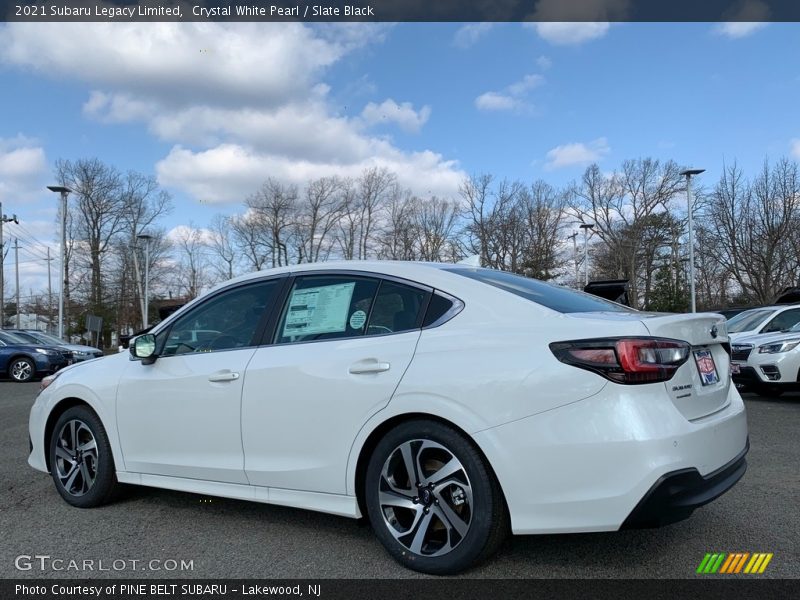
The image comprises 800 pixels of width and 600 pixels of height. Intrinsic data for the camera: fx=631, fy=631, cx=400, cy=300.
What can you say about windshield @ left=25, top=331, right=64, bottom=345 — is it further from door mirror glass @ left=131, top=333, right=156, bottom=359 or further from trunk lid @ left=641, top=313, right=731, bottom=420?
trunk lid @ left=641, top=313, right=731, bottom=420

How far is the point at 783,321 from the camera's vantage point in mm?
11039

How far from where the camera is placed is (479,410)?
2857 millimetres

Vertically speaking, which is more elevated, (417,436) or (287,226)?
(287,226)

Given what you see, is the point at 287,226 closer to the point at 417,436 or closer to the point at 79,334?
the point at 79,334

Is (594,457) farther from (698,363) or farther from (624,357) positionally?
(698,363)

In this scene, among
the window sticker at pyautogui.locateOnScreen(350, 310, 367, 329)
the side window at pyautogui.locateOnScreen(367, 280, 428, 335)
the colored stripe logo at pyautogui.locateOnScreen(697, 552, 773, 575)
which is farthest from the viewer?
the window sticker at pyautogui.locateOnScreen(350, 310, 367, 329)

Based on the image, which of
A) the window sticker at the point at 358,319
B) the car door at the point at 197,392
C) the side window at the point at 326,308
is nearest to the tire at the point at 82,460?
the car door at the point at 197,392

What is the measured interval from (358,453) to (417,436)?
0.34 metres

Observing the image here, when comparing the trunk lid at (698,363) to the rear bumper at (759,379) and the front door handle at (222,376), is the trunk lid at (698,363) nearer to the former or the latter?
the front door handle at (222,376)

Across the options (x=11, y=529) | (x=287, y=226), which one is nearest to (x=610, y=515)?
(x=11, y=529)

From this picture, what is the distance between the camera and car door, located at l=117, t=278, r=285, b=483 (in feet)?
11.9

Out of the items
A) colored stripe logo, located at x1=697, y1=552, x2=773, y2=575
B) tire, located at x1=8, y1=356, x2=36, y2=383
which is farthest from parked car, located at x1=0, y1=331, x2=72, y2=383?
colored stripe logo, located at x1=697, y1=552, x2=773, y2=575

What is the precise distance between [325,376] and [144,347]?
1461mm

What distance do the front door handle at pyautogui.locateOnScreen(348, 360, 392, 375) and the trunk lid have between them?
125 cm
